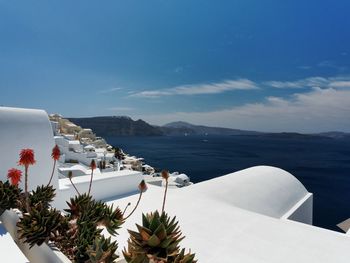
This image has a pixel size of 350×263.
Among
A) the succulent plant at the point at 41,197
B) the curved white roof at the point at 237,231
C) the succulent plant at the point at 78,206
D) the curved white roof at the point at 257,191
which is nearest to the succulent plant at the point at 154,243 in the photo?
the succulent plant at the point at 78,206

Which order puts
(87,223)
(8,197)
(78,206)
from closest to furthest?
(87,223) < (78,206) < (8,197)

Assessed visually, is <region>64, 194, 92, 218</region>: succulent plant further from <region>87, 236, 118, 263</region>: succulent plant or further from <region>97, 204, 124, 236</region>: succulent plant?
<region>87, 236, 118, 263</region>: succulent plant

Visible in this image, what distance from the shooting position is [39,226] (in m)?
3.52

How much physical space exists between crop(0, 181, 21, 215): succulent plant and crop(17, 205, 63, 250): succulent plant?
3.97 ft

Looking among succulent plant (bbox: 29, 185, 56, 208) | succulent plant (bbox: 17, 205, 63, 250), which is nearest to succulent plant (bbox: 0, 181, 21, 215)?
succulent plant (bbox: 29, 185, 56, 208)

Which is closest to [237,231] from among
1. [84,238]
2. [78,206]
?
[78,206]

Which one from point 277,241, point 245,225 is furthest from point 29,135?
point 277,241

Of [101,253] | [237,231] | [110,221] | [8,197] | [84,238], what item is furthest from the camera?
[237,231]

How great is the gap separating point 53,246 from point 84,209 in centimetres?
87

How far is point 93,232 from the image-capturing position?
3.44 meters

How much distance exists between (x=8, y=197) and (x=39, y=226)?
1.79 m

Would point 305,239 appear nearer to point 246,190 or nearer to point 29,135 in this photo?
point 246,190

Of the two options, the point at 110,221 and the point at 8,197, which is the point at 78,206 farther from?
the point at 8,197

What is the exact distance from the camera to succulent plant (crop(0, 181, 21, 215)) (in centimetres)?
466
